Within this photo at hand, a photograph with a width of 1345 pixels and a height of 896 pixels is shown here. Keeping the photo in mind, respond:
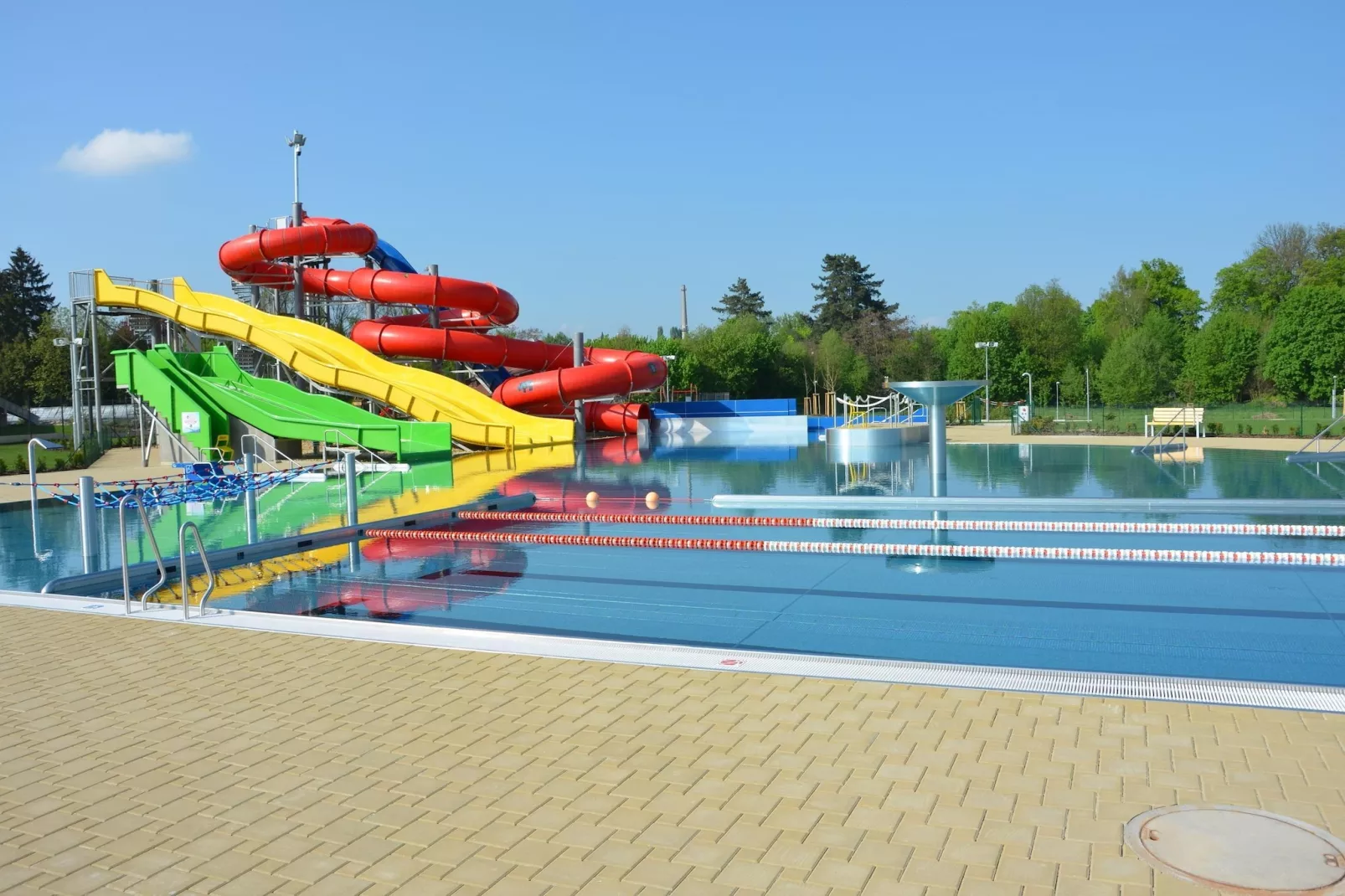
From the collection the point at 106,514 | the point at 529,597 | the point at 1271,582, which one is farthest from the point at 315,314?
→ the point at 1271,582

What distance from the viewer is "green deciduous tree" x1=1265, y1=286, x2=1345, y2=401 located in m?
35.8

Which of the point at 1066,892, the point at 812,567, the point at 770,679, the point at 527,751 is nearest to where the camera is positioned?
the point at 1066,892

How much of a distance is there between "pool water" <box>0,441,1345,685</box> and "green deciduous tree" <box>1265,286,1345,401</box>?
28.6 m

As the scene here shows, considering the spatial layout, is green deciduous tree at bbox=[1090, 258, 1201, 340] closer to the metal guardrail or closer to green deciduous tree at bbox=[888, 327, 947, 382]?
green deciduous tree at bbox=[888, 327, 947, 382]

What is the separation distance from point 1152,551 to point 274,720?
5276 mm

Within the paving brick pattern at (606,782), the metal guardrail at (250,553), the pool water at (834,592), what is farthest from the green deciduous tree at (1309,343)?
the paving brick pattern at (606,782)

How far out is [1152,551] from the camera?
21.6ft

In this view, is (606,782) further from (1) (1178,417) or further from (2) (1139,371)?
(2) (1139,371)

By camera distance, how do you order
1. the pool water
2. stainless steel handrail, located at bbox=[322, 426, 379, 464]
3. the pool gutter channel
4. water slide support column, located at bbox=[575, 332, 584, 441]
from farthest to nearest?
water slide support column, located at bbox=[575, 332, 584, 441], stainless steel handrail, located at bbox=[322, 426, 379, 464], the pool water, the pool gutter channel

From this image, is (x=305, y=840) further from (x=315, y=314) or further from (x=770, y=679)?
(x=315, y=314)

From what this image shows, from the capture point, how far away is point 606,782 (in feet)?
10.1

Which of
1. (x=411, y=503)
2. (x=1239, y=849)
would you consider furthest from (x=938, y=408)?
(x=1239, y=849)

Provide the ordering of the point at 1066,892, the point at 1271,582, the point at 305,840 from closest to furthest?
the point at 1066,892, the point at 305,840, the point at 1271,582

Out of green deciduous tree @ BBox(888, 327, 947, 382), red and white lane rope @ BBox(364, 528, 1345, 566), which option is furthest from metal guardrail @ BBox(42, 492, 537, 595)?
green deciduous tree @ BBox(888, 327, 947, 382)
